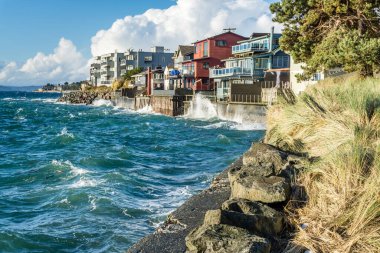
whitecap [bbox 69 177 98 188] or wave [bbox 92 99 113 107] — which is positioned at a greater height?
wave [bbox 92 99 113 107]

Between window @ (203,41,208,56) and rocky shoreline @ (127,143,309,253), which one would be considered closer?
rocky shoreline @ (127,143,309,253)

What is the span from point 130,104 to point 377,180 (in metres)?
72.6

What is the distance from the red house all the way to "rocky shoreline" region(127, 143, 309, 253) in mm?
64439

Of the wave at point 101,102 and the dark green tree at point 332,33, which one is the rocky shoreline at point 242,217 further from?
the wave at point 101,102

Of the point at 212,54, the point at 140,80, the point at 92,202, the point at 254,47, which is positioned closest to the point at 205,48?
the point at 212,54

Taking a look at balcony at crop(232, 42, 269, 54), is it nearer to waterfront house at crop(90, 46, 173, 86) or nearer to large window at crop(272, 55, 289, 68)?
large window at crop(272, 55, 289, 68)

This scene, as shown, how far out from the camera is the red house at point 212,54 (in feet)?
236

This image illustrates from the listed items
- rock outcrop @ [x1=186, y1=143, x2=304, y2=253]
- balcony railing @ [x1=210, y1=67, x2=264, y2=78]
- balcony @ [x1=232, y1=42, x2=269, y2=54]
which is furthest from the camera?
balcony @ [x1=232, y1=42, x2=269, y2=54]

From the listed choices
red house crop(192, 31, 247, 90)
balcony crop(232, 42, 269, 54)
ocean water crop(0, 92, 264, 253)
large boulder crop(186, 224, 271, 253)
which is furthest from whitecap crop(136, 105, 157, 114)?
large boulder crop(186, 224, 271, 253)

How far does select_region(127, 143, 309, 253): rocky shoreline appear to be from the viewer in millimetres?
4452

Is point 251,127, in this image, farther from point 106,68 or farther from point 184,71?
point 106,68

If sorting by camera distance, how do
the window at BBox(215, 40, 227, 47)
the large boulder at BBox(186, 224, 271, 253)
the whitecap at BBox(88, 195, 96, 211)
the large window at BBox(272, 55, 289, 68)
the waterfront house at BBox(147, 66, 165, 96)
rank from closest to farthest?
the large boulder at BBox(186, 224, 271, 253)
the whitecap at BBox(88, 195, 96, 211)
the large window at BBox(272, 55, 289, 68)
the window at BBox(215, 40, 227, 47)
the waterfront house at BBox(147, 66, 165, 96)

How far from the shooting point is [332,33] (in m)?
19.5

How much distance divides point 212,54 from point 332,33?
53058 millimetres
